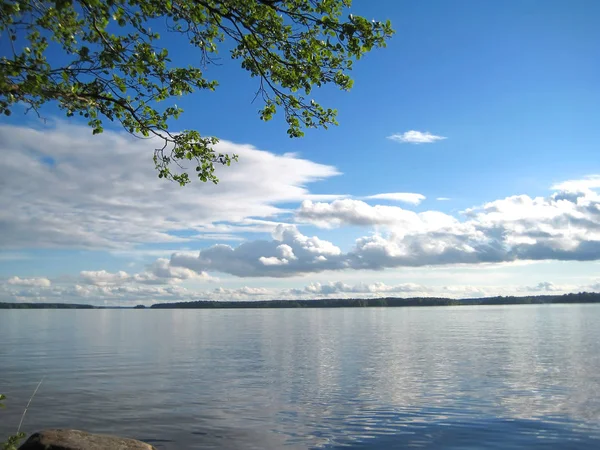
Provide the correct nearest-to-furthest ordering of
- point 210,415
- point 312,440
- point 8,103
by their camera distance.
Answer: point 8,103 < point 312,440 < point 210,415

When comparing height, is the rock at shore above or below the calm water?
above

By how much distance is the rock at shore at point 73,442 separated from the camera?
46.3 feet

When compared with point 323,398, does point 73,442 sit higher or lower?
higher

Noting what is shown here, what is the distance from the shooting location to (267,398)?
2584cm

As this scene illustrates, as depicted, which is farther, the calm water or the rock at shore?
the calm water

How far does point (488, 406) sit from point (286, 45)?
59.8ft

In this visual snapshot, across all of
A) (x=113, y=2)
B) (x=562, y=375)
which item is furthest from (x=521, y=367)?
(x=113, y=2)

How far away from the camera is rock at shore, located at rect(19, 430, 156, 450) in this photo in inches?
556

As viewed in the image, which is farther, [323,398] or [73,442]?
[323,398]

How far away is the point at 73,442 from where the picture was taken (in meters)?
14.4

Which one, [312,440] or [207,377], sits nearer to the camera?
[312,440]

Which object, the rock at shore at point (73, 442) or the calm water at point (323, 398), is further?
the calm water at point (323, 398)

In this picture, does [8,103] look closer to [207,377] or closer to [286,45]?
[286,45]

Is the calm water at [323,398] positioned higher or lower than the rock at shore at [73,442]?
lower
